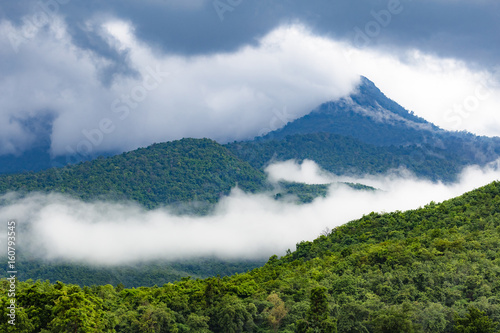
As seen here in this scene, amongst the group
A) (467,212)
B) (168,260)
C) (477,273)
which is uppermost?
(168,260)

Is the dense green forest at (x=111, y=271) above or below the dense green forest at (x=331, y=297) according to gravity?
above

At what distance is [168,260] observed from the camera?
18325 cm

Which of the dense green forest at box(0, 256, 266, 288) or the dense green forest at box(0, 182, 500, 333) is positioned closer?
the dense green forest at box(0, 182, 500, 333)

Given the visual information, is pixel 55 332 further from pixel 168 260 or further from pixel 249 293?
pixel 168 260

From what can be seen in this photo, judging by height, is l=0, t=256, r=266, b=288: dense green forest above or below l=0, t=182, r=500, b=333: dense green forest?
above

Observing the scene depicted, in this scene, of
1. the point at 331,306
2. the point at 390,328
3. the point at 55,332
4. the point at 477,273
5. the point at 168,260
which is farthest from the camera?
the point at 168,260

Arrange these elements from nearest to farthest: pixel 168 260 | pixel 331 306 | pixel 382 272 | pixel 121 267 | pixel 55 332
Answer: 1. pixel 55 332
2. pixel 331 306
3. pixel 382 272
4. pixel 121 267
5. pixel 168 260

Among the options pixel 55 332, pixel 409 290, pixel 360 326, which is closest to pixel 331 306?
pixel 360 326

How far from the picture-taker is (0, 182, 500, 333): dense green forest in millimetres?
55000

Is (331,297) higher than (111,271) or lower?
lower

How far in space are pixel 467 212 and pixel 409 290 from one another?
31.5 m

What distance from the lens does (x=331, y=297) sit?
66500 millimetres

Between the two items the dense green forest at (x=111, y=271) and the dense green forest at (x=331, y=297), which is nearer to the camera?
the dense green forest at (x=331, y=297)

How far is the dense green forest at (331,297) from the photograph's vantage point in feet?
180
